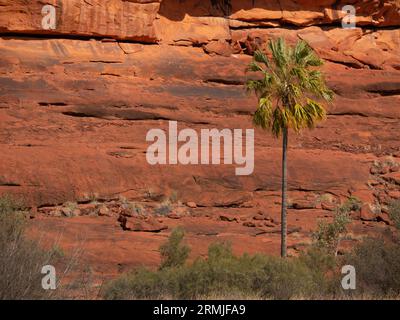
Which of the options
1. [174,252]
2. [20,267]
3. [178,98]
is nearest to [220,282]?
[20,267]

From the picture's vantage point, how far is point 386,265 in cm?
1553

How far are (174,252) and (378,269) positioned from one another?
5.50 metres

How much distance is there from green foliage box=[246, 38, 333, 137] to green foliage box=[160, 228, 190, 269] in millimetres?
3792

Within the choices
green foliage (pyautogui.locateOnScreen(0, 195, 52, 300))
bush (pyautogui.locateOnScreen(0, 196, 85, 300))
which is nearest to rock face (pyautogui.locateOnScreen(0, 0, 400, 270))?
bush (pyautogui.locateOnScreen(0, 196, 85, 300))

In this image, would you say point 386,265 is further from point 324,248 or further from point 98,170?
point 98,170

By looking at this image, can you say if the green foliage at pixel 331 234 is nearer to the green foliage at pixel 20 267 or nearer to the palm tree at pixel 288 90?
the palm tree at pixel 288 90

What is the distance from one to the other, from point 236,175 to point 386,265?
36.8 feet

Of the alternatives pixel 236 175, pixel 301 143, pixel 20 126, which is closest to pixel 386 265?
pixel 236 175

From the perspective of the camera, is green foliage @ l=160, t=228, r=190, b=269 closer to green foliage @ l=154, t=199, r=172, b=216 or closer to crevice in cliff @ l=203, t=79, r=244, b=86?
green foliage @ l=154, t=199, r=172, b=216

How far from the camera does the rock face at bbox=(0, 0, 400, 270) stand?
25.4 metres

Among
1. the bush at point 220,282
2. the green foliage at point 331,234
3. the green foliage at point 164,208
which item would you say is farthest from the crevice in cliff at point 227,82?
the bush at point 220,282

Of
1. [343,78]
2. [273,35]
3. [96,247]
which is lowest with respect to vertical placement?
Answer: [96,247]

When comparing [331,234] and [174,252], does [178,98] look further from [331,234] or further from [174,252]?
[174,252]

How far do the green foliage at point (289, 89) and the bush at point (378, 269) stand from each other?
162 inches
